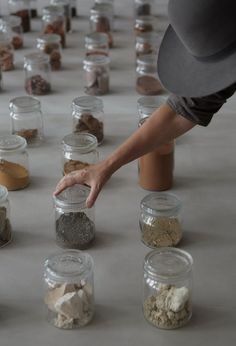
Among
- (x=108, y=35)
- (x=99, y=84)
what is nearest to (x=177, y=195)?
(x=99, y=84)

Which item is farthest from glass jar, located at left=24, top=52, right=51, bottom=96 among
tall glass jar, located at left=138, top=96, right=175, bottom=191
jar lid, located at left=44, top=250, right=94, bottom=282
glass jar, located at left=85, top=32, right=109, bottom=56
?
jar lid, located at left=44, top=250, right=94, bottom=282

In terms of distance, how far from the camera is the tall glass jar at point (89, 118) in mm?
2139

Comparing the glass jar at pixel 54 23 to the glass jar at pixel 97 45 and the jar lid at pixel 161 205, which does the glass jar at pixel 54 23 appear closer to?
the glass jar at pixel 97 45

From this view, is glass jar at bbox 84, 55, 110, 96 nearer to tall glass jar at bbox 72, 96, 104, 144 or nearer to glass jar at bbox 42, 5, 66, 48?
tall glass jar at bbox 72, 96, 104, 144

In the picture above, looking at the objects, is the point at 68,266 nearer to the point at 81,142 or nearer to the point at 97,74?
the point at 81,142

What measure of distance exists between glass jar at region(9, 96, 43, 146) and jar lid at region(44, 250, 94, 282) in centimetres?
75

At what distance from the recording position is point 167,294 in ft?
4.58

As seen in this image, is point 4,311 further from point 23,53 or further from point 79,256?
point 23,53

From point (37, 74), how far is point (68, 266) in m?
1.23

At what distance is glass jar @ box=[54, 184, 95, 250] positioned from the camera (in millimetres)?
1653

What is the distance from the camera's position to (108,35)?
9.70 feet

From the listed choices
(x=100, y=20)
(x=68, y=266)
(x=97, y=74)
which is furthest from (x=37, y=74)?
(x=68, y=266)

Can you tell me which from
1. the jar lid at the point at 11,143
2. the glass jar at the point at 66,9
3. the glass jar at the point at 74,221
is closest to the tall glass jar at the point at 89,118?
the jar lid at the point at 11,143

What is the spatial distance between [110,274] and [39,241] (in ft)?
0.73
